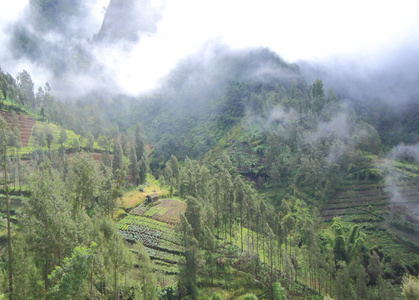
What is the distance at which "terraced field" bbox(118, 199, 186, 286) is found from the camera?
45.7 metres

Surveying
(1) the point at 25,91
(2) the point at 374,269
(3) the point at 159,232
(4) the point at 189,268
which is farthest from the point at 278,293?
(1) the point at 25,91

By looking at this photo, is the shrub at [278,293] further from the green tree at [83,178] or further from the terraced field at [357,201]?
the terraced field at [357,201]

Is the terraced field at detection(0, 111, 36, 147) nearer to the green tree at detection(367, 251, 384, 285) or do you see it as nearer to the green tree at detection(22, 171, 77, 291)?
the green tree at detection(22, 171, 77, 291)

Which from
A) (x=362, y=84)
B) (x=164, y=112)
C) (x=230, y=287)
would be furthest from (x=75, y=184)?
(x=362, y=84)

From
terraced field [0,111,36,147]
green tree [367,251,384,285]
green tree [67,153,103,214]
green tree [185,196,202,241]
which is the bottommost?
green tree [367,251,384,285]

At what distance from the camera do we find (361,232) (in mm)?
70625

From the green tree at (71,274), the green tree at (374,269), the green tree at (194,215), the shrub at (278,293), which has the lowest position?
the green tree at (374,269)

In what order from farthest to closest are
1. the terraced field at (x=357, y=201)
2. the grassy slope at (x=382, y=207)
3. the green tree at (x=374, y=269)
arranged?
the terraced field at (x=357, y=201)
the grassy slope at (x=382, y=207)
the green tree at (x=374, y=269)

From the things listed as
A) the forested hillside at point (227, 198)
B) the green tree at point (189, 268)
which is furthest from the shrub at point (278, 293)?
the green tree at point (189, 268)

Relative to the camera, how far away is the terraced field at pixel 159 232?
45.7 m

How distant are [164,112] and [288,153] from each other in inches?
4381

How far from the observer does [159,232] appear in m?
55.3

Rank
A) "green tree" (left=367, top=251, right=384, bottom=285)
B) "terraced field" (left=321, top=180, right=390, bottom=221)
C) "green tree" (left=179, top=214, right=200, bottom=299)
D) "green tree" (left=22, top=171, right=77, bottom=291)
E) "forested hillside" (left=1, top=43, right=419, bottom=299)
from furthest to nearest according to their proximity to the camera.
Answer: "terraced field" (left=321, top=180, right=390, bottom=221), "green tree" (left=367, top=251, right=384, bottom=285), "green tree" (left=179, top=214, right=200, bottom=299), "forested hillside" (left=1, top=43, right=419, bottom=299), "green tree" (left=22, top=171, right=77, bottom=291)

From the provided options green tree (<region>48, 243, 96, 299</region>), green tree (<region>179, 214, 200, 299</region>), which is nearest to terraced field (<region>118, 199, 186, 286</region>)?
green tree (<region>179, 214, 200, 299</region>)
